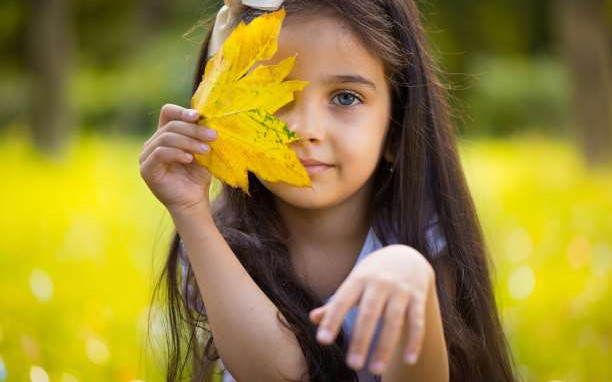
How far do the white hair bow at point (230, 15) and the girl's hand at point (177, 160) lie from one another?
0.83 feet

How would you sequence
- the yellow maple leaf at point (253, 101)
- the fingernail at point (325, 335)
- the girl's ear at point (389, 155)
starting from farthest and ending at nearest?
the girl's ear at point (389, 155)
the yellow maple leaf at point (253, 101)
the fingernail at point (325, 335)

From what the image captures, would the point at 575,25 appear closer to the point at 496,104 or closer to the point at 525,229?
the point at 525,229

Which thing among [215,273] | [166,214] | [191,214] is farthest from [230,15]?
[166,214]

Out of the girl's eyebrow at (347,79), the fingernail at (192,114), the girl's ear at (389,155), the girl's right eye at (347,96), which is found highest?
the girl's eyebrow at (347,79)

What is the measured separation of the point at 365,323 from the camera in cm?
139

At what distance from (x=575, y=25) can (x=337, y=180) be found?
520 cm

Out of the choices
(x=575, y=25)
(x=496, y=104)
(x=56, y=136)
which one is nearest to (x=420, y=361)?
(x=575, y=25)

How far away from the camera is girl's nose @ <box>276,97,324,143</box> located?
6.39 feet

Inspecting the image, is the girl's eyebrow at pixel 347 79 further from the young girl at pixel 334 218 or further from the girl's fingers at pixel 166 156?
the girl's fingers at pixel 166 156

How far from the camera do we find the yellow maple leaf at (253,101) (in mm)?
1729

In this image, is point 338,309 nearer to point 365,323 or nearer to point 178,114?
point 365,323

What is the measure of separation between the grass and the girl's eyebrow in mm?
753

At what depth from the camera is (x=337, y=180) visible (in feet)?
6.74

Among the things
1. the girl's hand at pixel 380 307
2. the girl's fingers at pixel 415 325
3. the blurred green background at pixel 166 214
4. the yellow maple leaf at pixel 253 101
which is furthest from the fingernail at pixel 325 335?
the blurred green background at pixel 166 214
